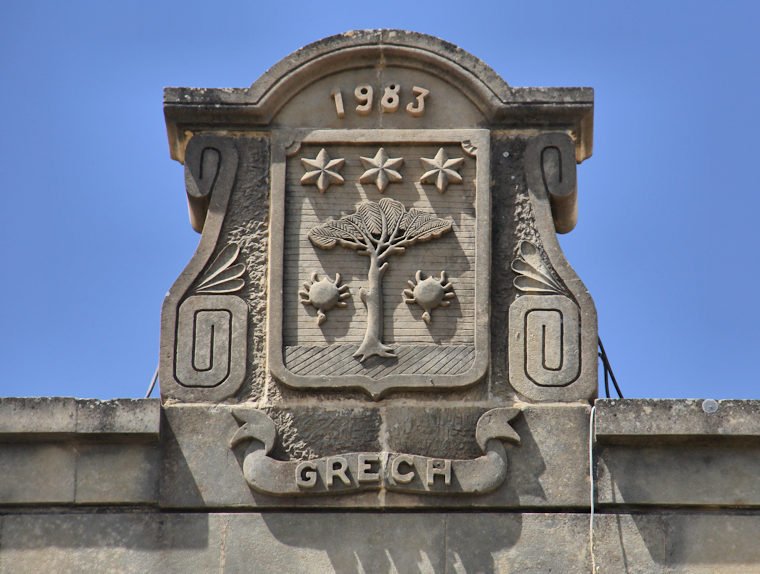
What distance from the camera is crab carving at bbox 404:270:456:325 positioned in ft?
37.2

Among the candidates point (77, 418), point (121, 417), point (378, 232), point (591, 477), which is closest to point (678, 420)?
point (591, 477)

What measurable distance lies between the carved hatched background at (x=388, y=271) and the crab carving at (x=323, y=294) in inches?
1.1

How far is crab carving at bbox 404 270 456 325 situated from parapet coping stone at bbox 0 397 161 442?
4.69ft

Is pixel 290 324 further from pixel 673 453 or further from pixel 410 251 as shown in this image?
pixel 673 453

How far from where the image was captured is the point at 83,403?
11.1 metres

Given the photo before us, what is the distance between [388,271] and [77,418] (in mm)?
1782

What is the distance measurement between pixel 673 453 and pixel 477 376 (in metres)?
1.06

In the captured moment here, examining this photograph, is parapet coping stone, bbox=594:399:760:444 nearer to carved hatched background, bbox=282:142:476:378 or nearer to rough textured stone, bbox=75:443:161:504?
carved hatched background, bbox=282:142:476:378

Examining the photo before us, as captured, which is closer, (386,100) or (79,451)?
(79,451)

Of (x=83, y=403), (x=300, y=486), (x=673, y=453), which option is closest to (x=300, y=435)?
(x=300, y=486)

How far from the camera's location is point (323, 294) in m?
11.4

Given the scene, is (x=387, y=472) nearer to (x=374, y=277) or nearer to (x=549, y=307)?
(x=374, y=277)

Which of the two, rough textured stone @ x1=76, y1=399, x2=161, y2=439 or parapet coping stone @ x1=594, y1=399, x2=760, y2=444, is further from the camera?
rough textured stone @ x1=76, y1=399, x2=161, y2=439

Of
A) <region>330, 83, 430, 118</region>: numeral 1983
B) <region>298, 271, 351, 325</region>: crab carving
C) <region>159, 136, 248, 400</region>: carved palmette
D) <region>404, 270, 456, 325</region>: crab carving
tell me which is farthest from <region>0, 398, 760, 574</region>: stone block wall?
<region>330, 83, 430, 118</region>: numeral 1983
